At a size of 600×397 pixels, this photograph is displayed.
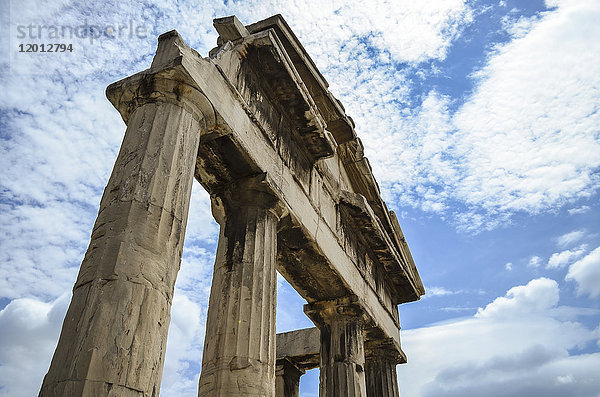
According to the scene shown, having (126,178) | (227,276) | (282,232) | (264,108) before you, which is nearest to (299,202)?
(282,232)

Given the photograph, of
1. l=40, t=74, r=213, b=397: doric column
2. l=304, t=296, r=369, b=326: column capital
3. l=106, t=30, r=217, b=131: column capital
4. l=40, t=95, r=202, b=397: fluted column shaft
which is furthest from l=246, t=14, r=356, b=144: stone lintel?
l=40, t=95, r=202, b=397: fluted column shaft

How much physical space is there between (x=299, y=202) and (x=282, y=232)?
595mm

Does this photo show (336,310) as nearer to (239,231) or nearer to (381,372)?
(381,372)

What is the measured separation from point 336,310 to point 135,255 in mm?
6793

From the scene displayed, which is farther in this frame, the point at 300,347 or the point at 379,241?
the point at 300,347

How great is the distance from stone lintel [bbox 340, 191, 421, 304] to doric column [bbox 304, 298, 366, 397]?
5.61 feet

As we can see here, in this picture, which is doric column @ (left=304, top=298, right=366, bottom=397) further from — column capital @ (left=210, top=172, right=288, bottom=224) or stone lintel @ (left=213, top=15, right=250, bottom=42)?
stone lintel @ (left=213, top=15, right=250, bottom=42)

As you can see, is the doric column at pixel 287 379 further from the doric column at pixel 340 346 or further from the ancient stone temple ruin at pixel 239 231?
the doric column at pixel 340 346

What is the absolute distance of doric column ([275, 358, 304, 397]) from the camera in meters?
13.2

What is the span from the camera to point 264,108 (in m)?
8.12

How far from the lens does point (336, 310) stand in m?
10.7

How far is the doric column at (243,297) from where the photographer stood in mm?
6145

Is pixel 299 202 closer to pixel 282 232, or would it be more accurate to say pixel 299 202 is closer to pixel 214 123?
pixel 282 232

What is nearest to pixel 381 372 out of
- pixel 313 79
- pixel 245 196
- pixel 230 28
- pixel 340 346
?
pixel 340 346
